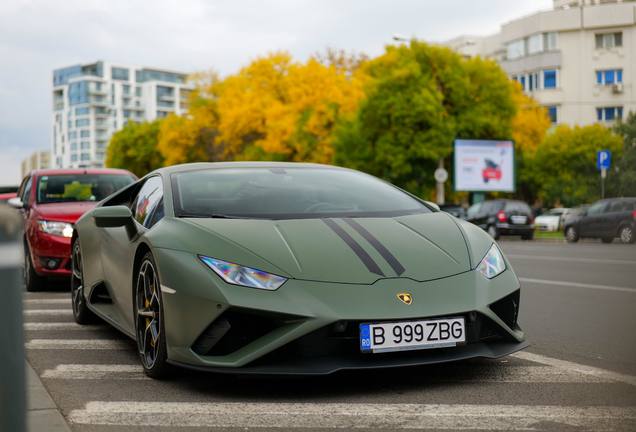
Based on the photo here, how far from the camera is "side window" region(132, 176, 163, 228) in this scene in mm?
4814

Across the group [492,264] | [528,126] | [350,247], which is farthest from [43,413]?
[528,126]

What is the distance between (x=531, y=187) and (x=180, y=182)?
50.4 m

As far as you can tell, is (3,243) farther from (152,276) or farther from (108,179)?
(108,179)

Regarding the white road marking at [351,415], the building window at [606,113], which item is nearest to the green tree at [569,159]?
the building window at [606,113]

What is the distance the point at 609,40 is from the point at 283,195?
201 ft

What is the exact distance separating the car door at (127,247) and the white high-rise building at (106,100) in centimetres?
15867

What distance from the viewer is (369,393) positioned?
3.78 meters

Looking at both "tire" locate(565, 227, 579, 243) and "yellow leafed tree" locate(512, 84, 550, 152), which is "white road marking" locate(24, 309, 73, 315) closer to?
"tire" locate(565, 227, 579, 243)

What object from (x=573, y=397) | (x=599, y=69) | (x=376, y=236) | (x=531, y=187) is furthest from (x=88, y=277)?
(x=599, y=69)

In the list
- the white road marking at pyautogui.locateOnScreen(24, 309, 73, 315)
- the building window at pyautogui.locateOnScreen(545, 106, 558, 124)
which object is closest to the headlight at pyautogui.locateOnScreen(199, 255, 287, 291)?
the white road marking at pyautogui.locateOnScreen(24, 309, 73, 315)

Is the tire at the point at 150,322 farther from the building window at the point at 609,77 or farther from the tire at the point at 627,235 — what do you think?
the building window at the point at 609,77

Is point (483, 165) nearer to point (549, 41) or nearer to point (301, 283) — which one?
point (549, 41)

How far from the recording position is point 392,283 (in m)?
3.79

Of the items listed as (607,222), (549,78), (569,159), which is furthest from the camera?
(549,78)
